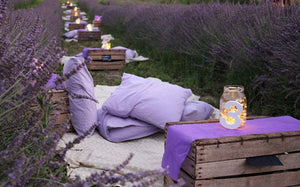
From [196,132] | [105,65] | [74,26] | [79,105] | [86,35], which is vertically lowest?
[74,26]

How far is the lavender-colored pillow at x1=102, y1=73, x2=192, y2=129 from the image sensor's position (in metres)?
3.33

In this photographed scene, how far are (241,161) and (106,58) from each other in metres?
4.95

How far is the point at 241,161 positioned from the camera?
7.09 ft

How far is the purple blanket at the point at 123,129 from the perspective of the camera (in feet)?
10.9

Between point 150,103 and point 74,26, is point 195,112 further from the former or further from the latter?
point 74,26

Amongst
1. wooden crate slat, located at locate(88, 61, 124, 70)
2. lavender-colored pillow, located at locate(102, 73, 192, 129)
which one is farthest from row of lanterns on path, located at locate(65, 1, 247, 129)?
wooden crate slat, located at locate(88, 61, 124, 70)

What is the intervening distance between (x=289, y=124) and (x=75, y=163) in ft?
4.60

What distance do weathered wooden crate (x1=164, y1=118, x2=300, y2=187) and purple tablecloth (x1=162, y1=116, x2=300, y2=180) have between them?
2.1 inches

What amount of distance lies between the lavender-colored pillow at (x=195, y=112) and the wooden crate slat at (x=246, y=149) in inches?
49.4

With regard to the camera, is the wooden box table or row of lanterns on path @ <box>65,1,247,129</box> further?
the wooden box table

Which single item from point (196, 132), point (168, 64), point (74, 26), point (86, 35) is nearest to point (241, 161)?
point (196, 132)

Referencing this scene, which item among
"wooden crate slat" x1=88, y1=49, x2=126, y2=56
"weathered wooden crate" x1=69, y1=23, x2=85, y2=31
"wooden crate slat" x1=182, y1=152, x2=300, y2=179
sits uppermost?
"wooden crate slat" x1=182, y1=152, x2=300, y2=179

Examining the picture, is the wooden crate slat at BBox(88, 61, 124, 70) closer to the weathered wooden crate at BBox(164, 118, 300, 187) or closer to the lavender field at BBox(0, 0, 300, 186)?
the lavender field at BBox(0, 0, 300, 186)

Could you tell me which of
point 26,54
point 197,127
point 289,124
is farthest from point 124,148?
point 26,54
